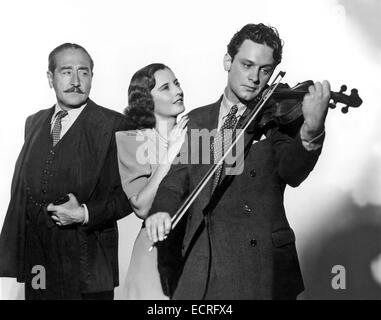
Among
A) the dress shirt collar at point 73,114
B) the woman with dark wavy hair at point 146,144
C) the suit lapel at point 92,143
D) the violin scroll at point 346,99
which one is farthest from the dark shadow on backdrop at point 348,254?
the dress shirt collar at point 73,114

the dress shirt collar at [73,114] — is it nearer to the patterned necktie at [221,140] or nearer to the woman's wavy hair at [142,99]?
the woman's wavy hair at [142,99]

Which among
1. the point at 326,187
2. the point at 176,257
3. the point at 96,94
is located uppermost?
the point at 96,94

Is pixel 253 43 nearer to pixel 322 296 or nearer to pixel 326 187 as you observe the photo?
pixel 326 187

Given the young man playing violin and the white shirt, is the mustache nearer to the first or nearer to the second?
the white shirt

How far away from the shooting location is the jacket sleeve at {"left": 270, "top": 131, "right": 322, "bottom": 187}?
2.81 meters

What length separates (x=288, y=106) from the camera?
9.32 ft

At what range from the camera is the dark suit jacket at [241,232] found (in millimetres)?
2959

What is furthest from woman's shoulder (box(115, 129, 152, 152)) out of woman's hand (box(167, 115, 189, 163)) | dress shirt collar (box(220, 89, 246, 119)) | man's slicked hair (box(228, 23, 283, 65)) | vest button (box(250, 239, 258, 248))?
vest button (box(250, 239, 258, 248))

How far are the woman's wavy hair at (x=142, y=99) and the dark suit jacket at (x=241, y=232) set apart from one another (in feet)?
1.21

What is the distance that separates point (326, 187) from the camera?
3344mm

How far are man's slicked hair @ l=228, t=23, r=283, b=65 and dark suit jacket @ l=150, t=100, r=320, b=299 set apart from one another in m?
0.35

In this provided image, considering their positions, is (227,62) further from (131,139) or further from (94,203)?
(94,203)
